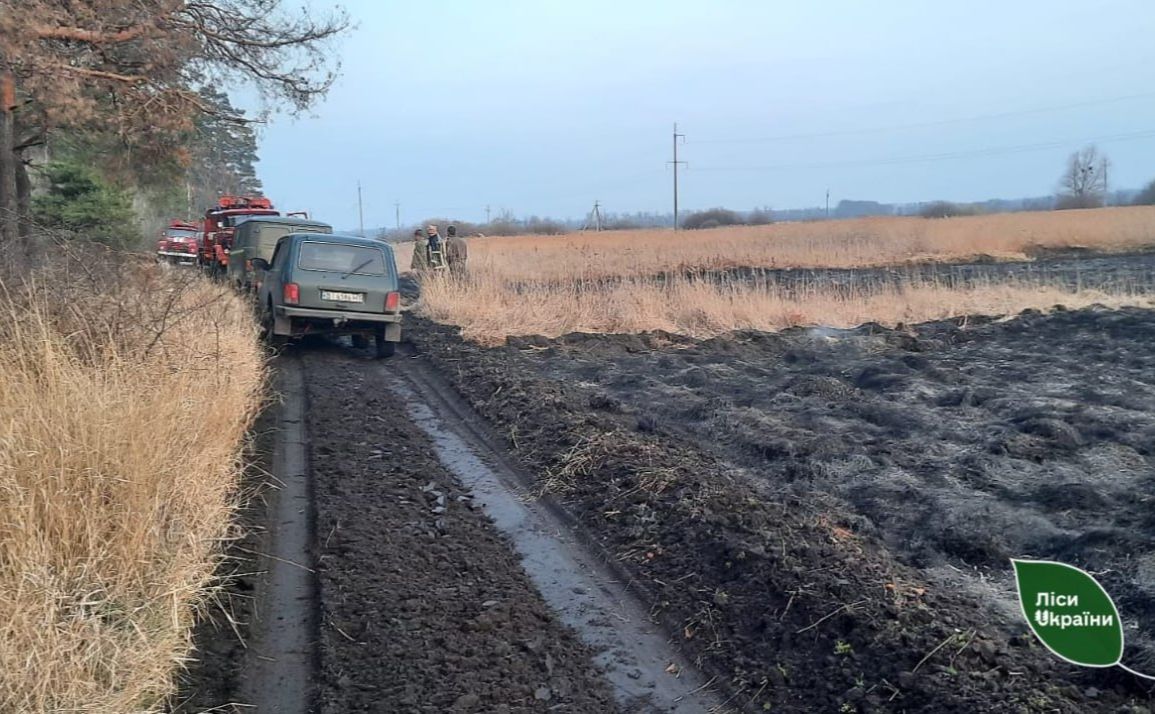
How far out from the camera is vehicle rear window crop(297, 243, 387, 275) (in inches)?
477

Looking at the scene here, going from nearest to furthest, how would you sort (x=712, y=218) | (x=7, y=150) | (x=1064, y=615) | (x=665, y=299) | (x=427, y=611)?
(x=1064, y=615) → (x=427, y=611) → (x=7, y=150) → (x=665, y=299) → (x=712, y=218)

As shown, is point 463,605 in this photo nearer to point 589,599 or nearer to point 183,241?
point 589,599

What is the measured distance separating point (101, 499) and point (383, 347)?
8.30 metres

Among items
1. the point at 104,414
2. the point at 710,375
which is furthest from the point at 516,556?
the point at 710,375

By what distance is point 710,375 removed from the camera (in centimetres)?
1023

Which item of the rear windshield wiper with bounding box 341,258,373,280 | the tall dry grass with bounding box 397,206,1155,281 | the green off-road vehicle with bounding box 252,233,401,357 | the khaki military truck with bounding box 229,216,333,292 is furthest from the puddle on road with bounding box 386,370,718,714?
the tall dry grass with bounding box 397,206,1155,281

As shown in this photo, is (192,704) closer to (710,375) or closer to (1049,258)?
(710,375)

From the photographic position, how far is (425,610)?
13.7 feet

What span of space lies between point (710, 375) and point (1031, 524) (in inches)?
213

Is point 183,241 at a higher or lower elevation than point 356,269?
higher

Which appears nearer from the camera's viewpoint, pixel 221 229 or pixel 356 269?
pixel 356 269

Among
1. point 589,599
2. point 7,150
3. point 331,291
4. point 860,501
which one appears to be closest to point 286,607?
point 589,599

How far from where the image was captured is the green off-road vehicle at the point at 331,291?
11820 millimetres

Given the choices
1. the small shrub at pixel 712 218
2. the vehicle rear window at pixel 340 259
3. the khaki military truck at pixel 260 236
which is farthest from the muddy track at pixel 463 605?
the small shrub at pixel 712 218
